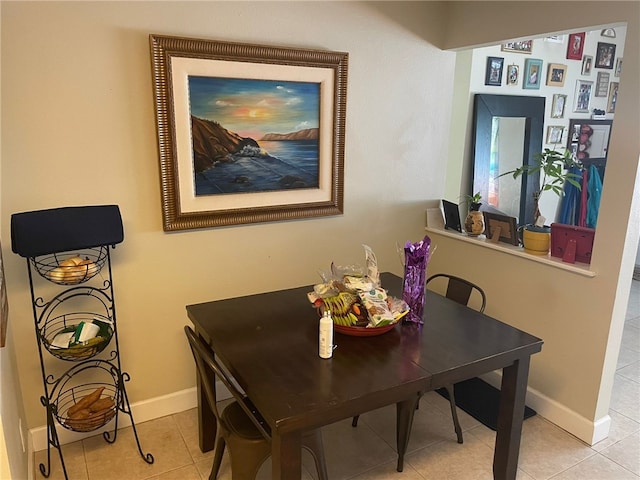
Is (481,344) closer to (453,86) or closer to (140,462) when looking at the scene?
(140,462)

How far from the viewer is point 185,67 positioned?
2342 mm

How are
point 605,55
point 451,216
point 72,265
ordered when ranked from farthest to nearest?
point 605,55 → point 451,216 → point 72,265

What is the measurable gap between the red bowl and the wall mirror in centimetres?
209

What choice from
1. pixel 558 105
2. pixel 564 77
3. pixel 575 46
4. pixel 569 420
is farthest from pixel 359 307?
pixel 575 46

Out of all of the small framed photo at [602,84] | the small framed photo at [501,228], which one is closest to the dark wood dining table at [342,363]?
the small framed photo at [501,228]

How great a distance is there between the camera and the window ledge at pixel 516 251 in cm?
251

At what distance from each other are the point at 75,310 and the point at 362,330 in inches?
57.9

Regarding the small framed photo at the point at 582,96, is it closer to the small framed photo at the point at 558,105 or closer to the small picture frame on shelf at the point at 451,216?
the small framed photo at the point at 558,105

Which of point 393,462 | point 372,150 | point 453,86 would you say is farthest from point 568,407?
point 453,86

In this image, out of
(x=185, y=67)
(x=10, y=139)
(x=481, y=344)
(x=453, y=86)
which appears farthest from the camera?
(x=453, y=86)

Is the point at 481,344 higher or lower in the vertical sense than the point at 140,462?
higher

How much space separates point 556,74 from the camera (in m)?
4.01

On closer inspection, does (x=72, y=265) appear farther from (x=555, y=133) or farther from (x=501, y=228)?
(x=555, y=133)

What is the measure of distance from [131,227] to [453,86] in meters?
2.31
